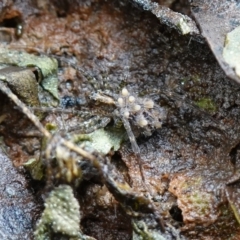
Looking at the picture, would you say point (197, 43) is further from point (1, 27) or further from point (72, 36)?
point (1, 27)

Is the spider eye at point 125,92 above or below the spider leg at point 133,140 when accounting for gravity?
above

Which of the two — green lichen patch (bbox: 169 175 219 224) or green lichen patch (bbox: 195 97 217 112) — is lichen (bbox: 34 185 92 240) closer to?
green lichen patch (bbox: 169 175 219 224)

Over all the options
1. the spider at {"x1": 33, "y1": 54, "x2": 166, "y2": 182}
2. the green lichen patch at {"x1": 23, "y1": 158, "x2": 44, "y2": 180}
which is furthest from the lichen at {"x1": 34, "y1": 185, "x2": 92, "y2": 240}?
the spider at {"x1": 33, "y1": 54, "x2": 166, "y2": 182}

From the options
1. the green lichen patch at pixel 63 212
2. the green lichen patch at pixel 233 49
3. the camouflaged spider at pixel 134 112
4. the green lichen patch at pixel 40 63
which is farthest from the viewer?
the green lichen patch at pixel 40 63

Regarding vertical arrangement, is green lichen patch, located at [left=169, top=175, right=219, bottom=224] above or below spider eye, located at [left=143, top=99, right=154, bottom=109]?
below

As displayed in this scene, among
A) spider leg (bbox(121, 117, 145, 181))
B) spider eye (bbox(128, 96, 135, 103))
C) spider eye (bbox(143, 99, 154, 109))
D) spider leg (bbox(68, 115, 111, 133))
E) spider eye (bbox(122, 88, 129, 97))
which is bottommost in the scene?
spider leg (bbox(68, 115, 111, 133))

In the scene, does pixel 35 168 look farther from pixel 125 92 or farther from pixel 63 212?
pixel 125 92

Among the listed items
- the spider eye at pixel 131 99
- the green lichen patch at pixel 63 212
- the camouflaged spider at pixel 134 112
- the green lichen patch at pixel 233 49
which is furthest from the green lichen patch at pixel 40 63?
the green lichen patch at pixel 233 49

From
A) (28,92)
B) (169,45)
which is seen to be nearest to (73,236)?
(28,92)

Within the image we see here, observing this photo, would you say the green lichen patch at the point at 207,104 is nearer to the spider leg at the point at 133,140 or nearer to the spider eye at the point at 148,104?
the spider eye at the point at 148,104

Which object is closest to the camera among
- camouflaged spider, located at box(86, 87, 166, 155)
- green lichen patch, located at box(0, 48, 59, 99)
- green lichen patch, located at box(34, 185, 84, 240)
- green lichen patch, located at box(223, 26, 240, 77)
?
green lichen patch, located at box(34, 185, 84, 240)

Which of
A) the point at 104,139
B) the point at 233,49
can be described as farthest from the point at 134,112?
the point at 233,49
